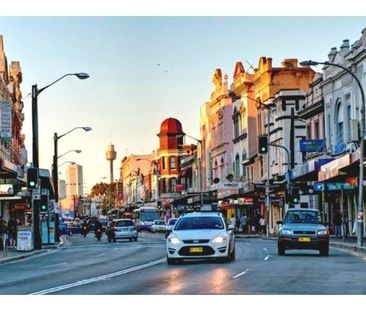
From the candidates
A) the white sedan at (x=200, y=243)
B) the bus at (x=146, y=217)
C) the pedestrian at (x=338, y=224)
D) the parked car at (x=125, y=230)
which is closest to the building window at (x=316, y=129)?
the pedestrian at (x=338, y=224)

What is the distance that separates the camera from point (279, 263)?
103 ft

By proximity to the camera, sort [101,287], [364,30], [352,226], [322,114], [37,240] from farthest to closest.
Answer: [322,114] → [352,226] → [364,30] → [37,240] → [101,287]

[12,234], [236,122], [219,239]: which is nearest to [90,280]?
[219,239]

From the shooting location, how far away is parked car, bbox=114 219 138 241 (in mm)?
69875

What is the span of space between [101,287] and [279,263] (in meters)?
10.6

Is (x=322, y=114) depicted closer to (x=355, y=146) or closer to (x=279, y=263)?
(x=355, y=146)

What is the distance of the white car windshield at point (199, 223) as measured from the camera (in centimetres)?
3234

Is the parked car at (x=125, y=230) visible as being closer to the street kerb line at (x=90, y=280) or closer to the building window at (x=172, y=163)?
the street kerb line at (x=90, y=280)

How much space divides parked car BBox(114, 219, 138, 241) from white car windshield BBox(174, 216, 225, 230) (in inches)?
1466

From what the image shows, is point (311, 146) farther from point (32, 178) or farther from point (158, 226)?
point (158, 226)

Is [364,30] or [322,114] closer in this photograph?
[364,30]

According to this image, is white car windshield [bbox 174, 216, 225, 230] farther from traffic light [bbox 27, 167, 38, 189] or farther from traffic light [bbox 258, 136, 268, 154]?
traffic light [bbox 258, 136, 268, 154]
